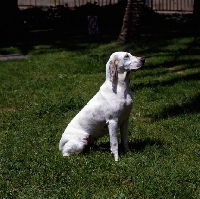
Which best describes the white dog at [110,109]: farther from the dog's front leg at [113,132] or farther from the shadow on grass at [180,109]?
the shadow on grass at [180,109]

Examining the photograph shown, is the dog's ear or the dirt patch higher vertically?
A: the dog's ear

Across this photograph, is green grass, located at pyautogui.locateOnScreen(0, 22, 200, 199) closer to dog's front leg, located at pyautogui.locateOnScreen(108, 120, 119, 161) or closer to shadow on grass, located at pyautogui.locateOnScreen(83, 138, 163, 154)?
shadow on grass, located at pyautogui.locateOnScreen(83, 138, 163, 154)

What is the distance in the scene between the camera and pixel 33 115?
9469mm

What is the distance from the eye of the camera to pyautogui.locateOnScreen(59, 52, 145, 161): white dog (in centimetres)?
641

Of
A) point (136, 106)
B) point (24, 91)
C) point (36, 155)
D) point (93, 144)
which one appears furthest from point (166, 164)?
point (24, 91)

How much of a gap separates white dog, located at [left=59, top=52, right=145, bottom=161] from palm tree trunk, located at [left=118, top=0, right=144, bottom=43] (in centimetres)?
1038

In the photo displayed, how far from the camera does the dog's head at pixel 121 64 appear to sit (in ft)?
21.0

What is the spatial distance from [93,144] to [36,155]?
719 mm

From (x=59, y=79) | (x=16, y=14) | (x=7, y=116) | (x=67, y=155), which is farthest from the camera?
(x=16, y=14)

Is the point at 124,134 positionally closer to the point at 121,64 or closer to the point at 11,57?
the point at 121,64

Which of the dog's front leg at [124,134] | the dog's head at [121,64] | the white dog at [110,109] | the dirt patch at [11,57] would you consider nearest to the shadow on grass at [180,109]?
the dog's front leg at [124,134]

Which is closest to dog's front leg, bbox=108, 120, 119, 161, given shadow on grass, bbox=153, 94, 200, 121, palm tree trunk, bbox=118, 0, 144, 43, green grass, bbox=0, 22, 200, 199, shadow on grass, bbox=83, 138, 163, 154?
green grass, bbox=0, 22, 200, 199

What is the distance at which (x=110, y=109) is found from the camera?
641 cm

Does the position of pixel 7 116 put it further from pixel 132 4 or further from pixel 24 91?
pixel 132 4
